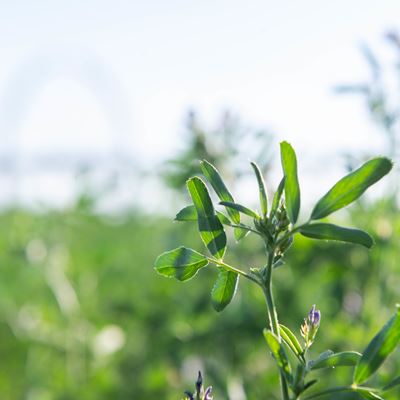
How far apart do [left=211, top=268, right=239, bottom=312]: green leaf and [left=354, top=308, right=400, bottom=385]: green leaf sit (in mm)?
128

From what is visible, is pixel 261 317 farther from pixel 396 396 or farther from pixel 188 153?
pixel 396 396

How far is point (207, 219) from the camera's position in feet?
2.54

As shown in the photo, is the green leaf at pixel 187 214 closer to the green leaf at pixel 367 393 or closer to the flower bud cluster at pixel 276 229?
the flower bud cluster at pixel 276 229

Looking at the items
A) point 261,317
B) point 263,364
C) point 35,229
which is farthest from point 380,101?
point 35,229

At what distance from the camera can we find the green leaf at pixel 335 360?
75 cm

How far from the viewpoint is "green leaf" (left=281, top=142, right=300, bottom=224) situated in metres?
0.73

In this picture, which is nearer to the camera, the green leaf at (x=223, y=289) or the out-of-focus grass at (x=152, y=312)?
the green leaf at (x=223, y=289)

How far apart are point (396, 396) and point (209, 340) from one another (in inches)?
34.7

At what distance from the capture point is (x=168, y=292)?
2742 millimetres

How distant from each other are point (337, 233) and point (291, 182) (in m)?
0.06

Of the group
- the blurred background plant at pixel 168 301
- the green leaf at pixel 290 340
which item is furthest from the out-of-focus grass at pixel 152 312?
the green leaf at pixel 290 340

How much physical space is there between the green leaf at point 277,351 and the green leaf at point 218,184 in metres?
0.16

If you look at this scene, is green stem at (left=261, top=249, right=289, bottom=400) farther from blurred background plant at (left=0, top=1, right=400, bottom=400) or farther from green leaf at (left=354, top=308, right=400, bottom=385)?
blurred background plant at (left=0, top=1, right=400, bottom=400)

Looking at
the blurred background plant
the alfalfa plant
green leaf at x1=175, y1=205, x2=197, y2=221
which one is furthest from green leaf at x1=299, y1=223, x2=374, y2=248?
the blurred background plant
